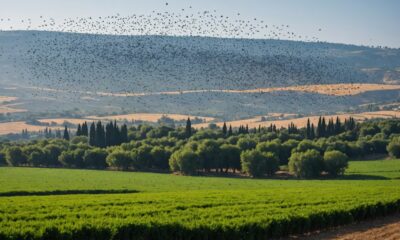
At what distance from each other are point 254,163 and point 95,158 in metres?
37.2

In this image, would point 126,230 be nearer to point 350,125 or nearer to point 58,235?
point 58,235

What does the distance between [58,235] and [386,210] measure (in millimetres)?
32266

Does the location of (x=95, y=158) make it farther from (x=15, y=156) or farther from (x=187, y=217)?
(x=187, y=217)

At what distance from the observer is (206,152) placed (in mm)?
122750

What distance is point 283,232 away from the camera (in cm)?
4262

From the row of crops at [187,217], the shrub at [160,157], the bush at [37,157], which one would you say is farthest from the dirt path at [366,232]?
the bush at [37,157]

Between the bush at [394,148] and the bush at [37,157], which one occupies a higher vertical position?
the bush at [394,148]

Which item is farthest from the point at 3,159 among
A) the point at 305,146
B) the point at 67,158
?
the point at 305,146

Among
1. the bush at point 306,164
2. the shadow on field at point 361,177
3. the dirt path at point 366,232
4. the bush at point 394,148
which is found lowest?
the dirt path at point 366,232

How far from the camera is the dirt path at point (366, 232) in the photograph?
42938 millimetres

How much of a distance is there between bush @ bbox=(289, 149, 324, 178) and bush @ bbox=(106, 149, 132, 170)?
34.5m

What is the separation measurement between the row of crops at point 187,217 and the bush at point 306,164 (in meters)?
55.8

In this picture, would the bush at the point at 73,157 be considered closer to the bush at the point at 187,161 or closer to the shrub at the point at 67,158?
the shrub at the point at 67,158

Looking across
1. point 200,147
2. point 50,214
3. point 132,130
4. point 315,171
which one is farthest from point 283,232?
point 132,130
